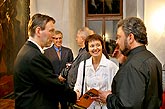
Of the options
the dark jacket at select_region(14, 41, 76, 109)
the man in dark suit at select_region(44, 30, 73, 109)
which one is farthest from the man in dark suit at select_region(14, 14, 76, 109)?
the man in dark suit at select_region(44, 30, 73, 109)

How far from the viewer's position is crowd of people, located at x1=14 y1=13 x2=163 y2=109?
247 centimetres

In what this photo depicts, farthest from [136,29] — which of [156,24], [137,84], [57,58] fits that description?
[156,24]

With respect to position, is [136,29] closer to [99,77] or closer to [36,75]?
[36,75]

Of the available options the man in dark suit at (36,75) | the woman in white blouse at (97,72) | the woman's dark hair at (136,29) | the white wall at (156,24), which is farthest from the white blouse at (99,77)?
the white wall at (156,24)

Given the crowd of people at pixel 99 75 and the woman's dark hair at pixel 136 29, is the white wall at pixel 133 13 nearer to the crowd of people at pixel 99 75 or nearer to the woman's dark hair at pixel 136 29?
the crowd of people at pixel 99 75

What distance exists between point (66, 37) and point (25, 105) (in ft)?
13.3

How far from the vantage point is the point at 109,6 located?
333 inches

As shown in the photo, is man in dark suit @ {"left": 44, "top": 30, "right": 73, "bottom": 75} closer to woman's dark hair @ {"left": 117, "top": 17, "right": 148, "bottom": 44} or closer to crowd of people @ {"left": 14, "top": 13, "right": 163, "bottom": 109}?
crowd of people @ {"left": 14, "top": 13, "right": 163, "bottom": 109}

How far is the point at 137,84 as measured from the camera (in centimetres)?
243

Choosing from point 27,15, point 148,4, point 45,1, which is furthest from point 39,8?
point 148,4

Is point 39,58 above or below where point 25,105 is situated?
above

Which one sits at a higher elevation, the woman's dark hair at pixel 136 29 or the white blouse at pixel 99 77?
the woman's dark hair at pixel 136 29

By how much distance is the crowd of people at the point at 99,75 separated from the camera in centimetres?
247

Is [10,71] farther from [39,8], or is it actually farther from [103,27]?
[103,27]
